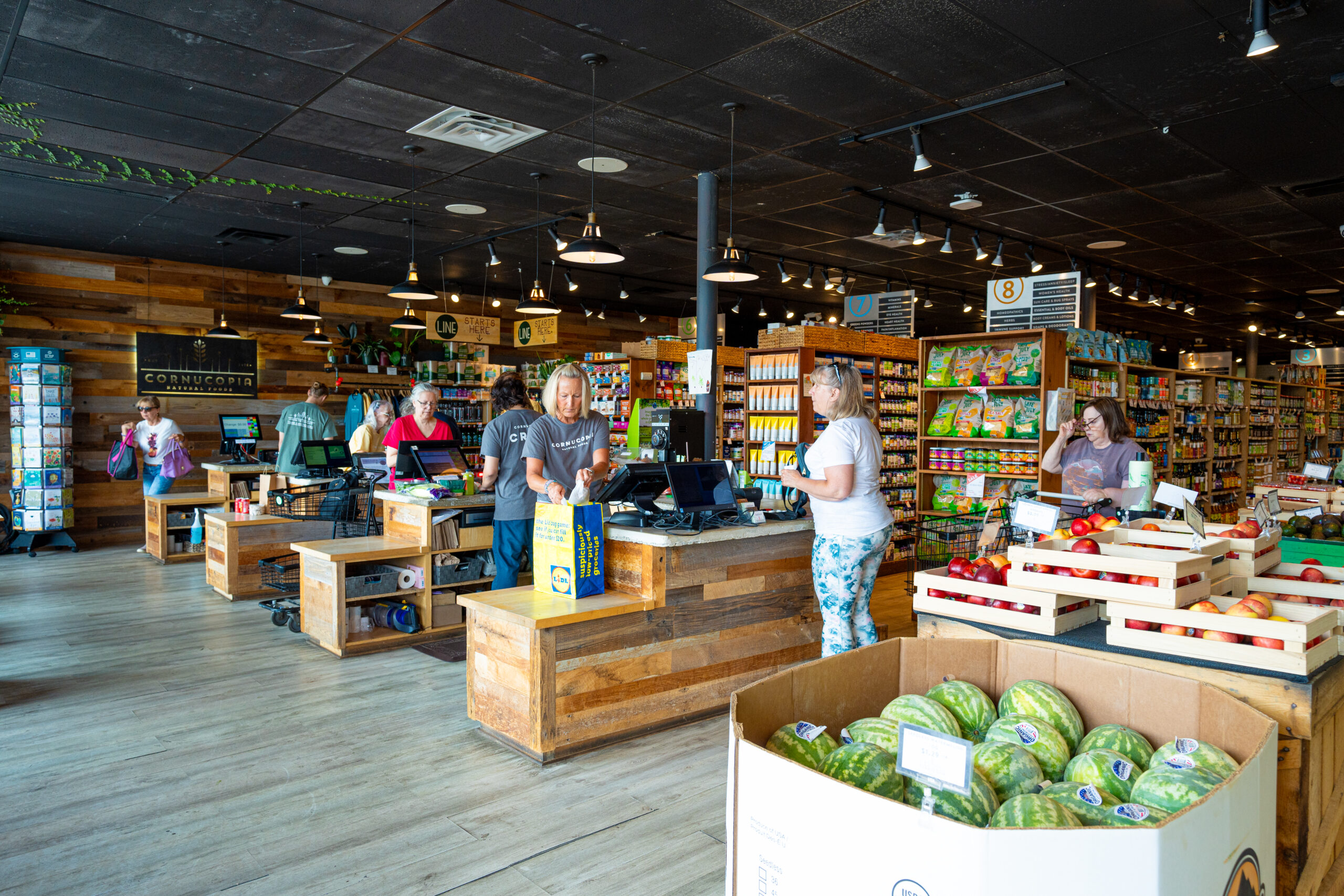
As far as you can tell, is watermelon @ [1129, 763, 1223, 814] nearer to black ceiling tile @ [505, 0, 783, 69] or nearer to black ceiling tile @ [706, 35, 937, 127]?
black ceiling tile @ [505, 0, 783, 69]

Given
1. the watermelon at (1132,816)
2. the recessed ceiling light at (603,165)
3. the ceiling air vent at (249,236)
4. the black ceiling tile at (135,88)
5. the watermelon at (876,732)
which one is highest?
the recessed ceiling light at (603,165)

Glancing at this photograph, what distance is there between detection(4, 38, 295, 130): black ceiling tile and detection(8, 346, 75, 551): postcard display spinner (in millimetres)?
4479

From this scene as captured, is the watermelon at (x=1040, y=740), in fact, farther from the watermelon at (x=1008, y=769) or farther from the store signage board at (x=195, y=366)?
the store signage board at (x=195, y=366)

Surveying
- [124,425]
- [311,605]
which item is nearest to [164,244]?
[124,425]

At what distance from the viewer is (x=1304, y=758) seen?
5.71 feet

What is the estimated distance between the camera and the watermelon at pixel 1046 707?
180cm

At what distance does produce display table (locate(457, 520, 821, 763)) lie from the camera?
3.44m

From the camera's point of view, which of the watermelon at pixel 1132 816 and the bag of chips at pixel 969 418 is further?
the bag of chips at pixel 969 418

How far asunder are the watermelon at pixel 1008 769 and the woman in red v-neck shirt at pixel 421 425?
16.7ft

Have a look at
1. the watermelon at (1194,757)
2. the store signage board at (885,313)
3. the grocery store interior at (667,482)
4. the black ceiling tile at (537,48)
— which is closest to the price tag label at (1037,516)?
the grocery store interior at (667,482)

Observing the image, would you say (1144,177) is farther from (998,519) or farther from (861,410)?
(861,410)

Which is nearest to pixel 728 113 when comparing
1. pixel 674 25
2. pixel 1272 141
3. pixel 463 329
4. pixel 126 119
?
pixel 674 25

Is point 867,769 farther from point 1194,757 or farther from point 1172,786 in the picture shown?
point 1194,757

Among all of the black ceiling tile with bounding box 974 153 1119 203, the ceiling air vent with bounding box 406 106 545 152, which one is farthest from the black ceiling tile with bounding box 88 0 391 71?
the black ceiling tile with bounding box 974 153 1119 203
